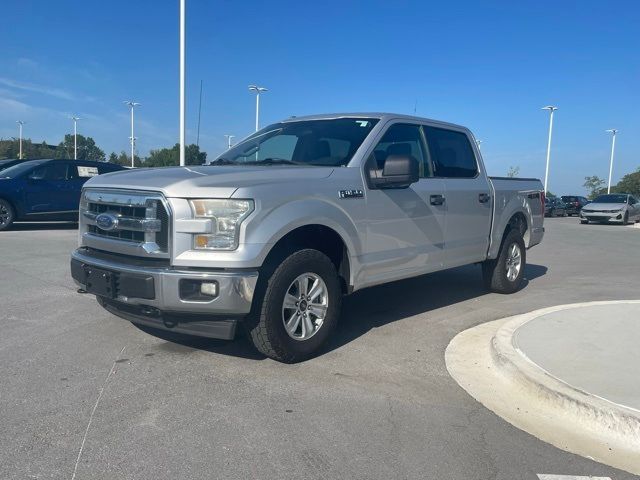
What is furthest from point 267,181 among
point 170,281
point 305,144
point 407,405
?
point 407,405

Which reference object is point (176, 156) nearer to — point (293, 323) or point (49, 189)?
point (49, 189)

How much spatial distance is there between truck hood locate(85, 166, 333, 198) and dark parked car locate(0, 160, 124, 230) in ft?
34.3

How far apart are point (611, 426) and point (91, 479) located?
302 cm

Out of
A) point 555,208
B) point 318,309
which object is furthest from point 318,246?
point 555,208

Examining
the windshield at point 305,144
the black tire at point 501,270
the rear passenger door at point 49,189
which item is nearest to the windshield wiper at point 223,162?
the windshield at point 305,144

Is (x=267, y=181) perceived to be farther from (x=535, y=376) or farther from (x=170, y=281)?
(x=535, y=376)

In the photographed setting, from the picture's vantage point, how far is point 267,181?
4.09 meters

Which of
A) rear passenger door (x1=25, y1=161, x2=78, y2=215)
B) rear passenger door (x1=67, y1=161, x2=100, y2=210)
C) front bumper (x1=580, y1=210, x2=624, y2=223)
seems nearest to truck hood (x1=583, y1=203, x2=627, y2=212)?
front bumper (x1=580, y1=210, x2=624, y2=223)

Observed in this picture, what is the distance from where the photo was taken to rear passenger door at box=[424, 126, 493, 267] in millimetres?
5992

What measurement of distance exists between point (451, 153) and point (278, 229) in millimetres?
3104

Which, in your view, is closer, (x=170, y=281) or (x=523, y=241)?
(x=170, y=281)

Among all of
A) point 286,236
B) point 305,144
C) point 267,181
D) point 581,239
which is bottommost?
point 581,239

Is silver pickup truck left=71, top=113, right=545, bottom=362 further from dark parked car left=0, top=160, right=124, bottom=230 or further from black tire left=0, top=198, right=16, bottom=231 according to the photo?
black tire left=0, top=198, right=16, bottom=231

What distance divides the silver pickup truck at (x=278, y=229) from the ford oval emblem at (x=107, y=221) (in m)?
→ 0.01
